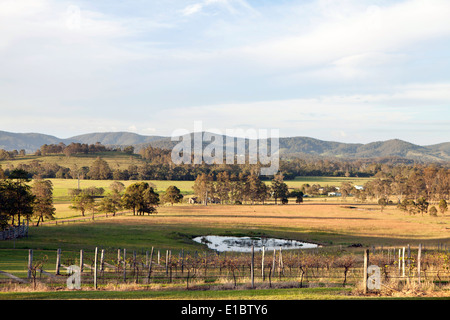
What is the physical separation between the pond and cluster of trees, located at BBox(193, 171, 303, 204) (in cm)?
7691

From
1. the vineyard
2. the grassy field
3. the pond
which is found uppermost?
the vineyard

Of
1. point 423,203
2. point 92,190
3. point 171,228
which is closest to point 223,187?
point 92,190

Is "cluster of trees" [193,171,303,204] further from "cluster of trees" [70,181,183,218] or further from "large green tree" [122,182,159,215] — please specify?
"large green tree" [122,182,159,215]

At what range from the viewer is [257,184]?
149875mm

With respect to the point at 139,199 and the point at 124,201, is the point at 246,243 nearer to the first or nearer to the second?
the point at 139,199

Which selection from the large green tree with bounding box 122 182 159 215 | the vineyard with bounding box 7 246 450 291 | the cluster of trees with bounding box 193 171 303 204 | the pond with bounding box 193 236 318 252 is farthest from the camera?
the cluster of trees with bounding box 193 171 303 204

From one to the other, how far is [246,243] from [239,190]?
8898cm

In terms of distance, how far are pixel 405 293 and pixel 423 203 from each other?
102 m

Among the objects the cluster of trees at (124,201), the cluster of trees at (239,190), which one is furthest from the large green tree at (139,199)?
the cluster of trees at (239,190)

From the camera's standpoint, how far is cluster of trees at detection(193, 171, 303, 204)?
149125mm

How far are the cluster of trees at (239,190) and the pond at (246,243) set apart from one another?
3028 inches

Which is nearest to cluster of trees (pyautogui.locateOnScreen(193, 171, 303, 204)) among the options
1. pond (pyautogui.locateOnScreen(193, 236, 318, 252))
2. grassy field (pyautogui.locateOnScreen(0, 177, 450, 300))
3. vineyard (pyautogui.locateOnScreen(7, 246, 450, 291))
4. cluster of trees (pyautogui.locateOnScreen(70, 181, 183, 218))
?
cluster of trees (pyautogui.locateOnScreen(70, 181, 183, 218))

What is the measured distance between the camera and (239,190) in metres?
154

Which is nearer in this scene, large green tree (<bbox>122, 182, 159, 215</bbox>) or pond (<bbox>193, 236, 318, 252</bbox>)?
pond (<bbox>193, 236, 318, 252</bbox>)
